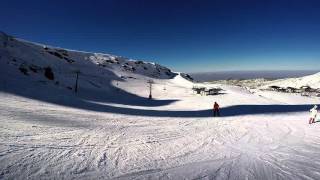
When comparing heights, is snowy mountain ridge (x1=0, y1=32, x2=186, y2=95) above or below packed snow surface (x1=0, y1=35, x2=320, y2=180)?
above

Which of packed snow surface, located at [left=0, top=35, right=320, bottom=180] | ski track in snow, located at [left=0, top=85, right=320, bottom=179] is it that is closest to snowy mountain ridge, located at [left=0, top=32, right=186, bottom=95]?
ski track in snow, located at [left=0, top=85, right=320, bottom=179]

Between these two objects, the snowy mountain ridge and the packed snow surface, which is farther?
the snowy mountain ridge

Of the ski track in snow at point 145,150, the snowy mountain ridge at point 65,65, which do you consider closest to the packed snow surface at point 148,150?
the ski track in snow at point 145,150

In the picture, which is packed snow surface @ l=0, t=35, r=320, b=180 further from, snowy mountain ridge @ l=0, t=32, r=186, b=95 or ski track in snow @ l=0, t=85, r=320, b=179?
Result: snowy mountain ridge @ l=0, t=32, r=186, b=95

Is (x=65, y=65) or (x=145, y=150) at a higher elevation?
(x=65, y=65)

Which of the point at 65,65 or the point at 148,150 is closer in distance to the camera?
the point at 148,150

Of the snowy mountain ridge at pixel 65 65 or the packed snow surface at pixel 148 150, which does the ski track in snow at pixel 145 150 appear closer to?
the packed snow surface at pixel 148 150

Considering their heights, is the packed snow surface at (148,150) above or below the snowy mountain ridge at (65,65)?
below

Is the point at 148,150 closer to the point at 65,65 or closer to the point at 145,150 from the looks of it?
the point at 145,150

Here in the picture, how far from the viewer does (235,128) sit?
2167 cm

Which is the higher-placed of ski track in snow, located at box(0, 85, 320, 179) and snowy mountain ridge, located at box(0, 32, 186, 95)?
snowy mountain ridge, located at box(0, 32, 186, 95)

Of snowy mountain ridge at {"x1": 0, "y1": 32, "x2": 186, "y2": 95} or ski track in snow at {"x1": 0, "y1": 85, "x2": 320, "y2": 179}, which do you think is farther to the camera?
snowy mountain ridge at {"x1": 0, "y1": 32, "x2": 186, "y2": 95}

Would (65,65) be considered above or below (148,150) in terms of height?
above

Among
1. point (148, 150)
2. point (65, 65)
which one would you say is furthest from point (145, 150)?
point (65, 65)
